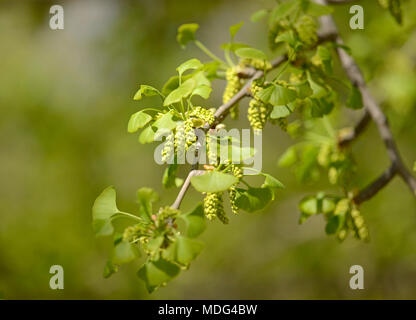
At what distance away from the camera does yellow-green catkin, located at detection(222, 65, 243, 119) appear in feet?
3.22

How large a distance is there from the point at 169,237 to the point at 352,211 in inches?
25.8

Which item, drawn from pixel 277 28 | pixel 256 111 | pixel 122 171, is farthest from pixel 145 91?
pixel 122 171

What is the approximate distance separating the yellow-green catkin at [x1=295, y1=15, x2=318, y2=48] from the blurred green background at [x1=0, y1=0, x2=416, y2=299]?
1.51m

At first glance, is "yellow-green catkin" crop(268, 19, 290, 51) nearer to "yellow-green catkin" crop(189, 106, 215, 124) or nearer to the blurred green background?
Result: "yellow-green catkin" crop(189, 106, 215, 124)

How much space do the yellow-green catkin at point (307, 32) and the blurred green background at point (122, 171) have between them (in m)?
1.51

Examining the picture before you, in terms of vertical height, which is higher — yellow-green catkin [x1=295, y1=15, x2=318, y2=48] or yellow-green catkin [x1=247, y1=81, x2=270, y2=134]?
yellow-green catkin [x1=295, y1=15, x2=318, y2=48]

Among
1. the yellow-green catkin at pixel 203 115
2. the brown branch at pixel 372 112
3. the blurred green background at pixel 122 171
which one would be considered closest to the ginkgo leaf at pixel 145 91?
the yellow-green catkin at pixel 203 115

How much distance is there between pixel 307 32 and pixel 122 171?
2.33 meters

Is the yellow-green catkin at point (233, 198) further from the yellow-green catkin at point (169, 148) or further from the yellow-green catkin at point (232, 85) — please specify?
the yellow-green catkin at point (232, 85)

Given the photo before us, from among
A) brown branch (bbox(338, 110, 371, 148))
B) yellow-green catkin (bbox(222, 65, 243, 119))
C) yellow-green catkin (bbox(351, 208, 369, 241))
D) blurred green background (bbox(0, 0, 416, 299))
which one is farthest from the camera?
blurred green background (bbox(0, 0, 416, 299))

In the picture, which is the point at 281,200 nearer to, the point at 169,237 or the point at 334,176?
the point at 334,176

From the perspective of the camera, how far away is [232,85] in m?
1.00

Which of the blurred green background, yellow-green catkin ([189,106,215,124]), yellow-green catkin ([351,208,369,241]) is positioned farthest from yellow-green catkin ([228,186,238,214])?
the blurred green background
